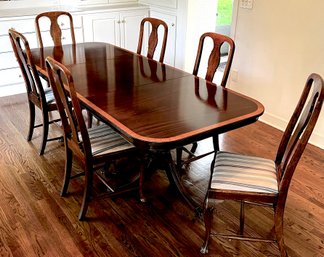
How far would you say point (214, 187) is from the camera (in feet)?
5.76

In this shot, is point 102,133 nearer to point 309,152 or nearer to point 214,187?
point 214,187

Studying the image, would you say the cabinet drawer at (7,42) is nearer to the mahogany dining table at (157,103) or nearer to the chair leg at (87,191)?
the mahogany dining table at (157,103)

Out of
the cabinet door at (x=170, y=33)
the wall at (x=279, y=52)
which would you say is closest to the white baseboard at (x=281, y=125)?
the wall at (x=279, y=52)

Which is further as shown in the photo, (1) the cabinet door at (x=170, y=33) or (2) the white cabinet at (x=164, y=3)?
(1) the cabinet door at (x=170, y=33)

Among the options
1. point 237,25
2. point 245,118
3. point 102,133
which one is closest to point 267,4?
point 237,25

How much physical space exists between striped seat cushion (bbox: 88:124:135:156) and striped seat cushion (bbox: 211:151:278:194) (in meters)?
0.57

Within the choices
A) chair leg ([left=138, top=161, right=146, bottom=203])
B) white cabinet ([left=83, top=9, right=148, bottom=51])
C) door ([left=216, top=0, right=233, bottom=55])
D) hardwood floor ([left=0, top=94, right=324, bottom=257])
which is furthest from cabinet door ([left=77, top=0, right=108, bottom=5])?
chair leg ([left=138, top=161, right=146, bottom=203])

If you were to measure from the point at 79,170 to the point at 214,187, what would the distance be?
4.20ft

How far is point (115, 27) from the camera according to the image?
4.62 meters

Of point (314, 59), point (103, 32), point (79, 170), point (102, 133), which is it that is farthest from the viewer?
point (103, 32)

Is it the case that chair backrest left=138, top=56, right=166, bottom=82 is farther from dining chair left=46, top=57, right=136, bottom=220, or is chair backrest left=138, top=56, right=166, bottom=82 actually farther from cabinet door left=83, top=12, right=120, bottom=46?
cabinet door left=83, top=12, right=120, bottom=46

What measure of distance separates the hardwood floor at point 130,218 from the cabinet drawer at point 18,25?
5.38 ft

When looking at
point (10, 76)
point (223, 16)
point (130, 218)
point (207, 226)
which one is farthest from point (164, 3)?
point (207, 226)

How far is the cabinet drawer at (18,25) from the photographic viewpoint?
3.81 m
